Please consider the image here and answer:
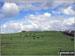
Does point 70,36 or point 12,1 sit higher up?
point 12,1

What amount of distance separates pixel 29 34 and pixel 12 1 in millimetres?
24572

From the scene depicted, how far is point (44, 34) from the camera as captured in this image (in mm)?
36781

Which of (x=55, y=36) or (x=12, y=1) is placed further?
(x=55, y=36)

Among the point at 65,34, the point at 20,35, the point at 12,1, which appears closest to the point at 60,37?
the point at 65,34

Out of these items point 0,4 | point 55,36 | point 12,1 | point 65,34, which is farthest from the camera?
point 55,36

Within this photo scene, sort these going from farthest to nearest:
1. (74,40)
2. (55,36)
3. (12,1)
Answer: (55,36) < (74,40) < (12,1)

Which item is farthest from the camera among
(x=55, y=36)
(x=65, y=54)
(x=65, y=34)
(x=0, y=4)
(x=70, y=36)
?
(x=55, y=36)

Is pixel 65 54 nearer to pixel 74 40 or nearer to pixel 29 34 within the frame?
pixel 74 40

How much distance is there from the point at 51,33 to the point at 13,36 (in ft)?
35.7

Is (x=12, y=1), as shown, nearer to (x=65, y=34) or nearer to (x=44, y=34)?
(x=65, y=34)

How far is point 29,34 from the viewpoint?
33781 mm

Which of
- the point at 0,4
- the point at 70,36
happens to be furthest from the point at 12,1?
the point at 70,36

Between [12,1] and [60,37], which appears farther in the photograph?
[60,37]

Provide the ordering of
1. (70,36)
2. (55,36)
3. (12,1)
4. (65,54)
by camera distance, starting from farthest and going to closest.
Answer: (55,36) → (70,36) → (12,1) → (65,54)
